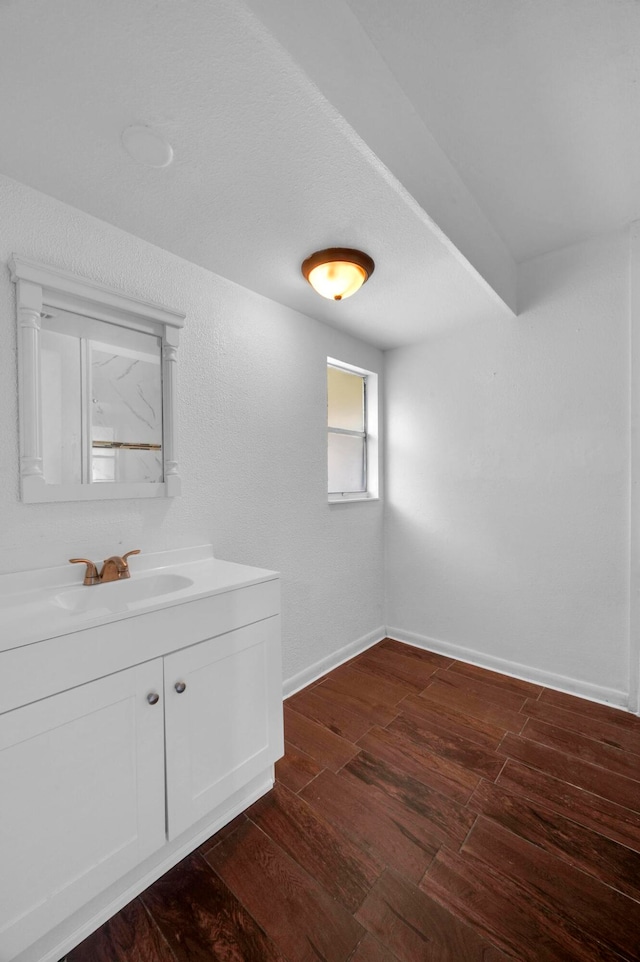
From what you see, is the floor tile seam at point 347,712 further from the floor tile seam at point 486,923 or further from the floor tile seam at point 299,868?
the floor tile seam at point 486,923

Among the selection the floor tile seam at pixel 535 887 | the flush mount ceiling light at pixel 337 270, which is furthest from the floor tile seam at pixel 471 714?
the flush mount ceiling light at pixel 337 270

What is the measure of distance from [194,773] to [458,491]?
7.28 feet

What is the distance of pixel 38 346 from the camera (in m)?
1.42

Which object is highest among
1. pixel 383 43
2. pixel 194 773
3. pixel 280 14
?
pixel 383 43

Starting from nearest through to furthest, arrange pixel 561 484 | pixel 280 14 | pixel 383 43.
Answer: pixel 280 14, pixel 383 43, pixel 561 484

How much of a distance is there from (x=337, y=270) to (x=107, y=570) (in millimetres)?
1604

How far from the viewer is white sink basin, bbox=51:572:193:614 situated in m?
1.39

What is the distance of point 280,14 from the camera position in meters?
0.91

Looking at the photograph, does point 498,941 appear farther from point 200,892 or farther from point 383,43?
point 383,43

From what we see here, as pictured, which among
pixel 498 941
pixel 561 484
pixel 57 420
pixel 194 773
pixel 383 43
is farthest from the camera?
pixel 561 484

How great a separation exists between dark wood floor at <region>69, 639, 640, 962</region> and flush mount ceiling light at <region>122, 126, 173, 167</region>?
7.59 ft

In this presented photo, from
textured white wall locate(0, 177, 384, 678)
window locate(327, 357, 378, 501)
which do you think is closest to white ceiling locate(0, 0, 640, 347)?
textured white wall locate(0, 177, 384, 678)

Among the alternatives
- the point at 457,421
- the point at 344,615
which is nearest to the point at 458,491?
the point at 457,421

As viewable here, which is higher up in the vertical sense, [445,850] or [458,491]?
[458,491]
